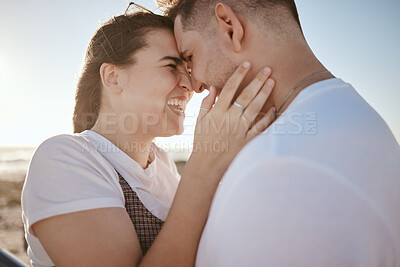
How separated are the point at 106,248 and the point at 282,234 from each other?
888 millimetres

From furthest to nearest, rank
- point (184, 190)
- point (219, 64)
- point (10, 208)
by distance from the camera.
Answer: point (10, 208) < point (219, 64) < point (184, 190)

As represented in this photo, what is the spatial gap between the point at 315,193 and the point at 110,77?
1.81m

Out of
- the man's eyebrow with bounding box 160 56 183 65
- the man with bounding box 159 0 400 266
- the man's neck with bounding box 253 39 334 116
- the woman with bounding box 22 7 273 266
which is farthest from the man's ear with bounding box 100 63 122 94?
the man with bounding box 159 0 400 266

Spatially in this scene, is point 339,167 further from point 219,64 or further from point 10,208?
point 10,208

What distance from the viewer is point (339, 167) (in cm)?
118

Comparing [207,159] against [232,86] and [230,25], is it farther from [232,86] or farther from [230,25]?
[230,25]

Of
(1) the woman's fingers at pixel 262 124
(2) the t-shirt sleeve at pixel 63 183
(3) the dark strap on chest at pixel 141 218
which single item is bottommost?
(3) the dark strap on chest at pixel 141 218

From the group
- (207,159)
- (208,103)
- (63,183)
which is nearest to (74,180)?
(63,183)

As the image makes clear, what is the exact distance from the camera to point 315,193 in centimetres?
115

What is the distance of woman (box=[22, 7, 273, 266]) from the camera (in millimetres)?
1546

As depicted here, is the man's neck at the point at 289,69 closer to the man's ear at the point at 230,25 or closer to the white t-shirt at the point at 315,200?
the man's ear at the point at 230,25

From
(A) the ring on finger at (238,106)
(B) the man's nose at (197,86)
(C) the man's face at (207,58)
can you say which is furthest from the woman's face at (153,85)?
(A) the ring on finger at (238,106)

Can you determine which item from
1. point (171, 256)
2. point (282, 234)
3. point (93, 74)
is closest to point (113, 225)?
point (171, 256)

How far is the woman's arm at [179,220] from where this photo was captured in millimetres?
1521
